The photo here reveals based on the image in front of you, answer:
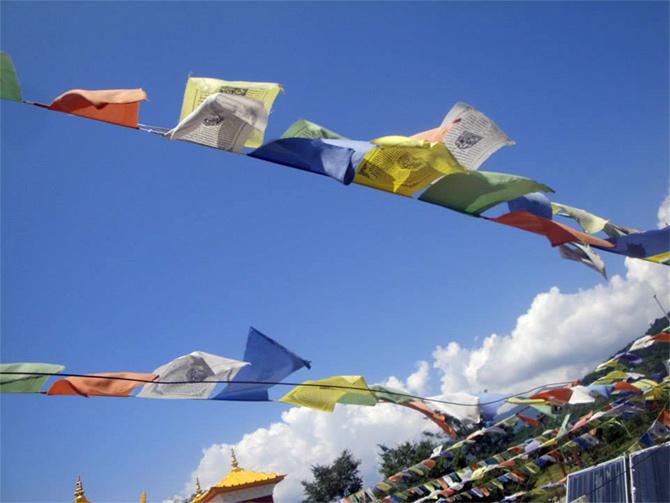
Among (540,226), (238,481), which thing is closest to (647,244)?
(540,226)

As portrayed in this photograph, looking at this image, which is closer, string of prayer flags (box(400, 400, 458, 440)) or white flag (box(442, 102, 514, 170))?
white flag (box(442, 102, 514, 170))

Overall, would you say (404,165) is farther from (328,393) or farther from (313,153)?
(328,393)

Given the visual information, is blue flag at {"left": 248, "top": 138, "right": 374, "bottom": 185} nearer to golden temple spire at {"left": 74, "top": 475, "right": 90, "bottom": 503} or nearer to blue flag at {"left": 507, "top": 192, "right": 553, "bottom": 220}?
blue flag at {"left": 507, "top": 192, "right": 553, "bottom": 220}

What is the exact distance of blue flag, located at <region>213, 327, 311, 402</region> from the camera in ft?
16.8

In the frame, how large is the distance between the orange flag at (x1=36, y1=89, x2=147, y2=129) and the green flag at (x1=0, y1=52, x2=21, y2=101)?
15cm

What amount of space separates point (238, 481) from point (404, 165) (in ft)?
33.2

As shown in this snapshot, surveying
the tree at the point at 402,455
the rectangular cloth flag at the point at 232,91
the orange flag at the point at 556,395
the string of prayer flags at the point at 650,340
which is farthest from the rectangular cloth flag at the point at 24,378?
the tree at the point at 402,455

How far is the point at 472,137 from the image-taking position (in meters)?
3.89

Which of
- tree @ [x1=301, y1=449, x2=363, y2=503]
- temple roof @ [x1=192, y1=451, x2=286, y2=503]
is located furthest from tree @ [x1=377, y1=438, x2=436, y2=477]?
temple roof @ [x1=192, y1=451, x2=286, y2=503]

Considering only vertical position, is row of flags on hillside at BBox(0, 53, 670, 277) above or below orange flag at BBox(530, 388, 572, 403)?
above

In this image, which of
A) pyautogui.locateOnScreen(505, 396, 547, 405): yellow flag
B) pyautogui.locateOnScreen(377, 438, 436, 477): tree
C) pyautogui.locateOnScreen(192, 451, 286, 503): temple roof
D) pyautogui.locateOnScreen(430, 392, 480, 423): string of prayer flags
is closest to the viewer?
pyautogui.locateOnScreen(430, 392, 480, 423): string of prayer flags

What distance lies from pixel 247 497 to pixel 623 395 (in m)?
8.39

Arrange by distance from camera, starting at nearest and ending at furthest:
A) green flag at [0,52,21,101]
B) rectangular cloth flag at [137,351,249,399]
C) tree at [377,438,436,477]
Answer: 1. green flag at [0,52,21,101]
2. rectangular cloth flag at [137,351,249,399]
3. tree at [377,438,436,477]

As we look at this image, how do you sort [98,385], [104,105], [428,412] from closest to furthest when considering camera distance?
[104,105]
[98,385]
[428,412]
